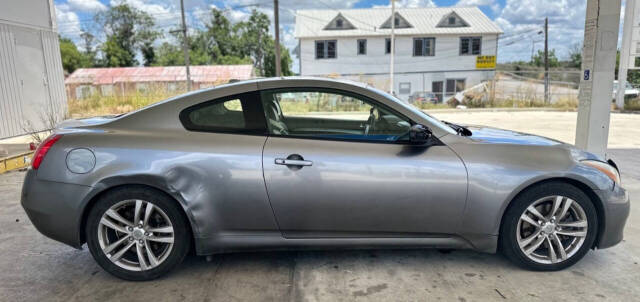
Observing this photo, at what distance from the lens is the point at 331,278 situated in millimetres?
3156

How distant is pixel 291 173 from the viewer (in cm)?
296

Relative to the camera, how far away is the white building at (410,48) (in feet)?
116

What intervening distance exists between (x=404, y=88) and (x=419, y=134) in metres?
32.8

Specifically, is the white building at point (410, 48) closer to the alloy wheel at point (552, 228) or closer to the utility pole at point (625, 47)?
the utility pole at point (625, 47)

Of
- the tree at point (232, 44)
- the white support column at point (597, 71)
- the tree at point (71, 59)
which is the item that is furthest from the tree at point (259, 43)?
the white support column at point (597, 71)

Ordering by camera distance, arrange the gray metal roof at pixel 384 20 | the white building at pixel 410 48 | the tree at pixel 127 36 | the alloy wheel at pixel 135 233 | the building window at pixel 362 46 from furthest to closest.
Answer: the tree at pixel 127 36 < the building window at pixel 362 46 < the white building at pixel 410 48 < the gray metal roof at pixel 384 20 < the alloy wheel at pixel 135 233

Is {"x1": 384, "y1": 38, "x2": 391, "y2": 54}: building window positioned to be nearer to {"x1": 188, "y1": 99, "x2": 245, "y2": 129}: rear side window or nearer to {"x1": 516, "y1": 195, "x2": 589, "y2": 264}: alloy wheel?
{"x1": 516, "y1": 195, "x2": 589, "y2": 264}: alloy wheel

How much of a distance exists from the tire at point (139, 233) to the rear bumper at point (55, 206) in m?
0.11

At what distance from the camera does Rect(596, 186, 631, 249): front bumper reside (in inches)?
124

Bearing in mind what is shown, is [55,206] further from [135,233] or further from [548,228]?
[548,228]

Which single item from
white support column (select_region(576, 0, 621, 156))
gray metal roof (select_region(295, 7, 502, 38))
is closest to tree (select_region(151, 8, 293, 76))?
gray metal roof (select_region(295, 7, 502, 38))

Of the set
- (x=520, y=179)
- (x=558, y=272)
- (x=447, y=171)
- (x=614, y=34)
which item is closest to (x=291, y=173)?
(x=447, y=171)

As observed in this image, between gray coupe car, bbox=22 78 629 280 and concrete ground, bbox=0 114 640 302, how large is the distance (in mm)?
194

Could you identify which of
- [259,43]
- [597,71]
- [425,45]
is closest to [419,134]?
[597,71]
